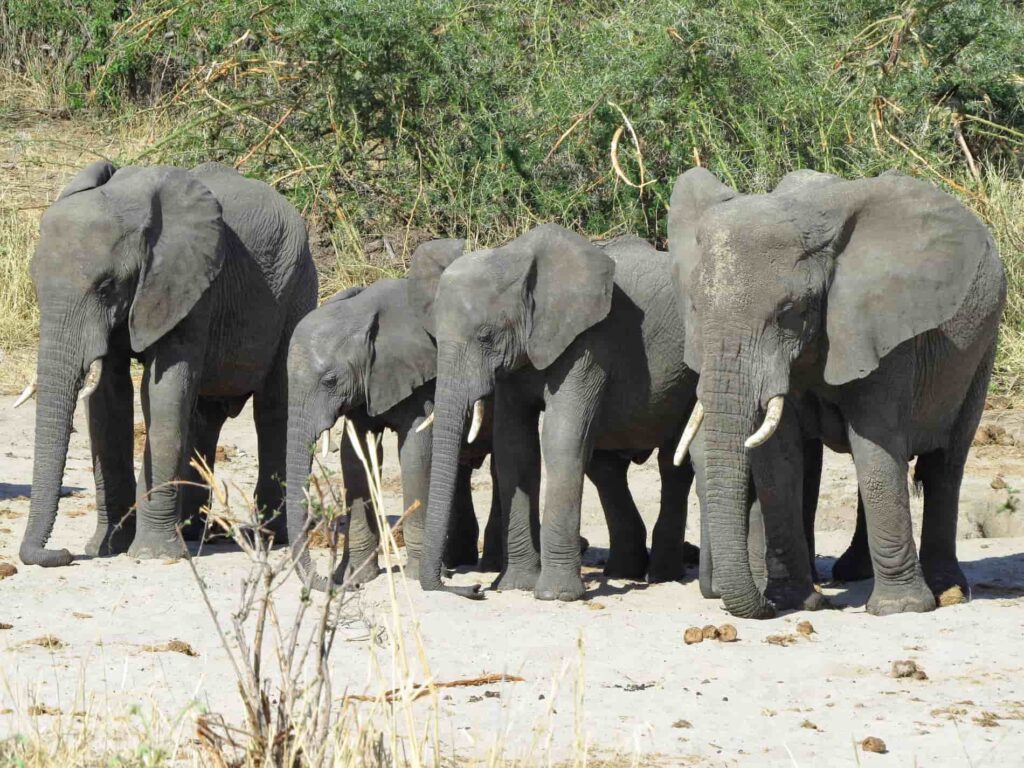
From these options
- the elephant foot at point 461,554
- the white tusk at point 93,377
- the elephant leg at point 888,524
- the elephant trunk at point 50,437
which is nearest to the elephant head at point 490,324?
the elephant foot at point 461,554

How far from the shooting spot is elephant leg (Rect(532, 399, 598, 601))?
830cm

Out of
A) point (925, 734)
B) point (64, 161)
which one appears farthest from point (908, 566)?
point (64, 161)

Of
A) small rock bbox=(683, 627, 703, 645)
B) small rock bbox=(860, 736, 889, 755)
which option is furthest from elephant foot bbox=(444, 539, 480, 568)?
small rock bbox=(860, 736, 889, 755)


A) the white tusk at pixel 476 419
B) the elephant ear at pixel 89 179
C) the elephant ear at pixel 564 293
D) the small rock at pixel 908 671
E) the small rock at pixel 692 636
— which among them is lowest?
the small rock at pixel 908 671

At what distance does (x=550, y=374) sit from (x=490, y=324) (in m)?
0.41

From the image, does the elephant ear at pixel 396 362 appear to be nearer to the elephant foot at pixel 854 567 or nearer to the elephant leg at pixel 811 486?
the elephant leg at pixel 811 486

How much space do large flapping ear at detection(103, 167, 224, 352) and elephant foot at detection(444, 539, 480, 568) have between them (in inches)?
74.2

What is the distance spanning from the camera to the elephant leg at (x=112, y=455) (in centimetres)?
925

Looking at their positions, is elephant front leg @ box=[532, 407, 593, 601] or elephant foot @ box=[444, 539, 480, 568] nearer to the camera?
elephant front leg @ box=[532, 407, 593, 601]

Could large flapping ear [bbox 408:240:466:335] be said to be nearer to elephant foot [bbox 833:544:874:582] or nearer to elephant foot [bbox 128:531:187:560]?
elephant foot [bbox 128:531:187:560]

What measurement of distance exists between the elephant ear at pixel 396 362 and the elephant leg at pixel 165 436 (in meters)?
1.03

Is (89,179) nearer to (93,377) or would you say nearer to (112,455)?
(93,377)

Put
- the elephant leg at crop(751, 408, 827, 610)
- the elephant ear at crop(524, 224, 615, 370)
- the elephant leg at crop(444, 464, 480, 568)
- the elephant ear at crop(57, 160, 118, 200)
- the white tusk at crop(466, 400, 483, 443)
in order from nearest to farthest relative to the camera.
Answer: the elephant leg at crop(751, 408, 827, 610), the white tusk at crop(466, 400, 483, 443), the elephant ear at crop(524, 224, 615, 370), the elephant ear at crop(57, 160, 118, 200), the elephant leg at crop(444, 464, 480, 568)

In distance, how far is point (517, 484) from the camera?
28.2 feet
